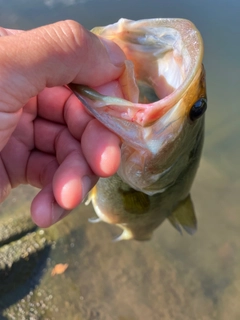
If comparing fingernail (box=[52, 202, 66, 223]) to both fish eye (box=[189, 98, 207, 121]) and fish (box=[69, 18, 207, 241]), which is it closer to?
fish (box=[69, 18, 207, 241])

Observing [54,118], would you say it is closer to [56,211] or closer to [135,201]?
[56,211]

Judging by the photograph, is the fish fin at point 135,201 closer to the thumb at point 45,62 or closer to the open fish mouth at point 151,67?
the open fish mouth at point 151,67

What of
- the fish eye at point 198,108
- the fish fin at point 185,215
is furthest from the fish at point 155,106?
the fish fin at point 185,215

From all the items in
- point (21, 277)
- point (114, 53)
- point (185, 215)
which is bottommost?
point (21, 277)

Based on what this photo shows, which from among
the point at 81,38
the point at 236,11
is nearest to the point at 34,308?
the point at 81,38

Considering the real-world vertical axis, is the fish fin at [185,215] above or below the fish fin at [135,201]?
below

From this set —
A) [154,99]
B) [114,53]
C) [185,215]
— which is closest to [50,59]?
[114,53]
